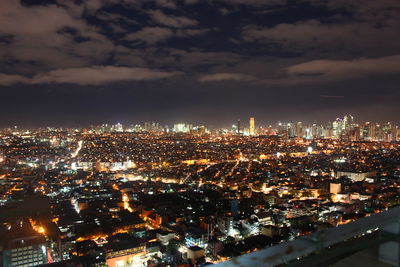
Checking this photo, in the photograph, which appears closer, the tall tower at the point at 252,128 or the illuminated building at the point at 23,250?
the illuminated building at the point at 23,250

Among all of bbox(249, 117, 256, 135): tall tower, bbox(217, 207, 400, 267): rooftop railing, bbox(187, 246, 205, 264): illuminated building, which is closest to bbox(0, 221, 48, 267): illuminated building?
bbox(187, 246, 205, 264): illuminated building

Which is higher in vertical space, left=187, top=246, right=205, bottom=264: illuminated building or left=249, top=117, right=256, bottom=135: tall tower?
left=249, top=117, right=256, bottom=135: tall tower

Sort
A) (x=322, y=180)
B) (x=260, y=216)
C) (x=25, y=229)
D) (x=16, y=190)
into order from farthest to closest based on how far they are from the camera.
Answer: (x=322, y=180) → (x=16, y=190) → (x=260, y=216) → (x=25, y=229)

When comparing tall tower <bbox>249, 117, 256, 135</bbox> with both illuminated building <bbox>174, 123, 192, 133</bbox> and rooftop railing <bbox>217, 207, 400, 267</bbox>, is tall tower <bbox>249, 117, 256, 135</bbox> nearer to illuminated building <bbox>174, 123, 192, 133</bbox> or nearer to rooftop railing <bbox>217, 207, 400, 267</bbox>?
illuminated building <bbox>174, 123, 192, 133</bbox>

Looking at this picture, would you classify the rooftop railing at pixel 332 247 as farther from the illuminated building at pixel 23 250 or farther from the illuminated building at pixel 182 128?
the illuminated building at pixel 182 128

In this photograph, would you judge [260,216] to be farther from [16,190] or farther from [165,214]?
[16,190]

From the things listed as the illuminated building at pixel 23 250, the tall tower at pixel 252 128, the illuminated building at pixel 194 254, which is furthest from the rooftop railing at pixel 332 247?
the tall tower at pixel 252 128

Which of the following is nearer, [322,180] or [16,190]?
[16,190]

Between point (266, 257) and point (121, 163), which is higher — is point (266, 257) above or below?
above

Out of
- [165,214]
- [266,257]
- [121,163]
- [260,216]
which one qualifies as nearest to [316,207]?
[260,216]

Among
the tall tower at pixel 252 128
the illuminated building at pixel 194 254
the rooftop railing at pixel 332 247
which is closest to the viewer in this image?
the rooftop railing at pixel 332 247

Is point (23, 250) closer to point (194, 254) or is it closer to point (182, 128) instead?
point (194, 254)
